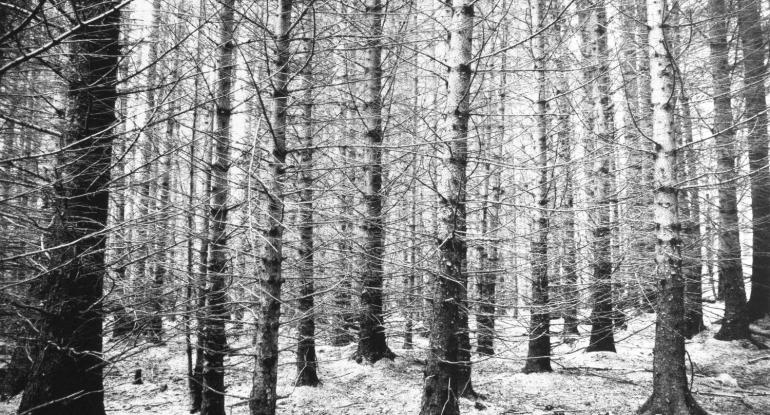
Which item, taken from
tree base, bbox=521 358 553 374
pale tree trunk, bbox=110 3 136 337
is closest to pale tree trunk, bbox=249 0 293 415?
pale tree trunk, bbox=110 3 136 337

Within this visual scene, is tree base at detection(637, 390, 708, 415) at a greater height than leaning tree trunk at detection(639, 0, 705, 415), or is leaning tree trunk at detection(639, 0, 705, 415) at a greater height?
leaning tree trunk at detection(639, 0, 705, 415)

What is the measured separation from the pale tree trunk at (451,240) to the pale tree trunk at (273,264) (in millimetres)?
1480

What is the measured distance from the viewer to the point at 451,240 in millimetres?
3984

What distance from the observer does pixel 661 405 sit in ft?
A: 15.8

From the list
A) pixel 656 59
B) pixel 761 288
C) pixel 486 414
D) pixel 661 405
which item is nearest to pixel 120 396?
pixel 486 414

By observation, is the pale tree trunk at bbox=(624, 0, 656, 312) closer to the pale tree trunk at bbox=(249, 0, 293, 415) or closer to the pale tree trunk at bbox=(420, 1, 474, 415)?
the pale tree trunk at bbox=(420, 1, 474, 415)

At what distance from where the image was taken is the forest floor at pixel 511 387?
6.02 meters

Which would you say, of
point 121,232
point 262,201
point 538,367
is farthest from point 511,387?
point 121,232

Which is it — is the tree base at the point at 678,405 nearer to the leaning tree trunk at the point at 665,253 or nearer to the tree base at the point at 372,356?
the leaning tree trunk at the point at 665,253

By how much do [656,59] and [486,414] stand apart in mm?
5201

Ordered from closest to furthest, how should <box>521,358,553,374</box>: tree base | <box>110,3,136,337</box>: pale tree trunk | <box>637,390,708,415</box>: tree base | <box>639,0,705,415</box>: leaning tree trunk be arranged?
<box>110,3,136,337</box>: pale tree trunk, <box>637,390,708,415</box>: tree base, <box>639,0,705,415</box>: leaning tree trunk, <box>521,358,553,374</box>: tree base

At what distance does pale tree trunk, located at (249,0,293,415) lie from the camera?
381 centimetres

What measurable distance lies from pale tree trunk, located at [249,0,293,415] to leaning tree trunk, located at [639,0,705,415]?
4398 mm

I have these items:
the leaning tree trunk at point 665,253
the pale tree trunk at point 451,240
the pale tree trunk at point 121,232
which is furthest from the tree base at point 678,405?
the pale tree trunk at point 121,232
